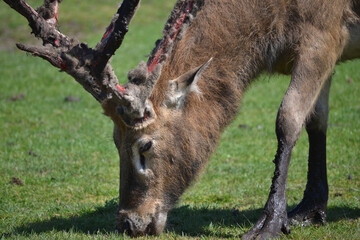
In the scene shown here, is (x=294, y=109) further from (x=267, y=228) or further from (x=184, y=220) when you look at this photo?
(x=184, y=220)

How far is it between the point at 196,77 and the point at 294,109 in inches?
43.6

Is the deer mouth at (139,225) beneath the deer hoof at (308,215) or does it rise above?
above

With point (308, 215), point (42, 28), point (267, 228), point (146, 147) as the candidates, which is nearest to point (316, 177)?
point (308, 215)

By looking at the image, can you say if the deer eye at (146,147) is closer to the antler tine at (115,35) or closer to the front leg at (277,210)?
the antler tine at (115,35)

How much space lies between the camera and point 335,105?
40.1 feet

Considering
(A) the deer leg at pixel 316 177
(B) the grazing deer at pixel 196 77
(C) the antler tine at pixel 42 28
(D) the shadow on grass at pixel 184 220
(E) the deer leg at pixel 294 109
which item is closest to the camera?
(C) the antler tine at pixel 42 28

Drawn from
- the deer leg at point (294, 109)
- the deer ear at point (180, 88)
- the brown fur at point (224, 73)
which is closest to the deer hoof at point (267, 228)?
the deer leg at point (294, 109)

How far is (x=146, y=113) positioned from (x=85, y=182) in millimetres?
2865

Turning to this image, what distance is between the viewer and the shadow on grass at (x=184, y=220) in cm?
582

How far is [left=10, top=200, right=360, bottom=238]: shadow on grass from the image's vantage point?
5.82 metres

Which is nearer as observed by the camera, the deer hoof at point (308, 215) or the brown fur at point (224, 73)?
the brown fur at point (224, 73)

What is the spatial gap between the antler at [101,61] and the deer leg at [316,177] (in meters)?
2.25

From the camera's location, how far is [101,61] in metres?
5.11

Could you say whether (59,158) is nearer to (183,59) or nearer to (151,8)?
(183,59)
